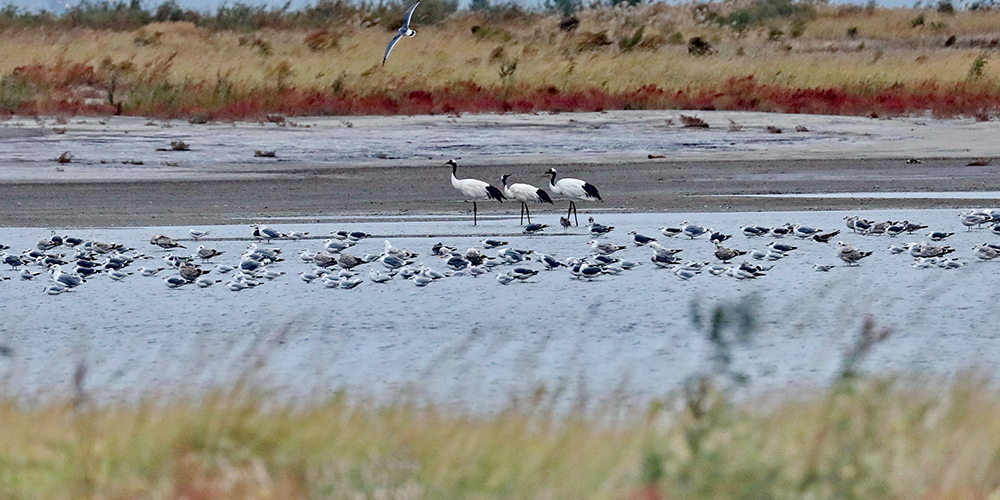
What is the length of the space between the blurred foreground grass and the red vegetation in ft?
64.7

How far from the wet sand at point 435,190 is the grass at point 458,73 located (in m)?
6.02

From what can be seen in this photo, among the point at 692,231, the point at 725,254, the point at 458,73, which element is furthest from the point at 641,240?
the point at 458,73

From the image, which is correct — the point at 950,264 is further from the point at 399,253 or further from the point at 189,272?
the point at 189,272

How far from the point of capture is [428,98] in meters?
26.2

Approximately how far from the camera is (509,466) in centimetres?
442

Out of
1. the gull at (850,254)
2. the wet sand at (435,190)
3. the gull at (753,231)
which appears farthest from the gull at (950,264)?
the wet sand at (435,190)

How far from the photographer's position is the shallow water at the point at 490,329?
6.76 metres

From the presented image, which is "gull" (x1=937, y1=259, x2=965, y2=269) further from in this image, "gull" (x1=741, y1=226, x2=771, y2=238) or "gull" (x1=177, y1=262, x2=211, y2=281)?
"gull" (x1=177, y1=262, x2=211, y2=281)

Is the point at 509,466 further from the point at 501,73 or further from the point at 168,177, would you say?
the point at 501,73

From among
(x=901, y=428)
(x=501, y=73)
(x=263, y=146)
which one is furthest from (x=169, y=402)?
(x=501, y=73)

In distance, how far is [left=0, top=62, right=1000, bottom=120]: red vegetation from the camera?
991 inches

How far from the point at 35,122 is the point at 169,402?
62.9 feet

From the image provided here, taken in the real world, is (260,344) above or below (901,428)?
below

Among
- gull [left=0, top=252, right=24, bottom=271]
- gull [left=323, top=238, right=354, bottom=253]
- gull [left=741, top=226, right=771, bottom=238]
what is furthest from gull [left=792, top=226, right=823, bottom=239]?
gull [left=0, top=252, right=24, bottom=271]
